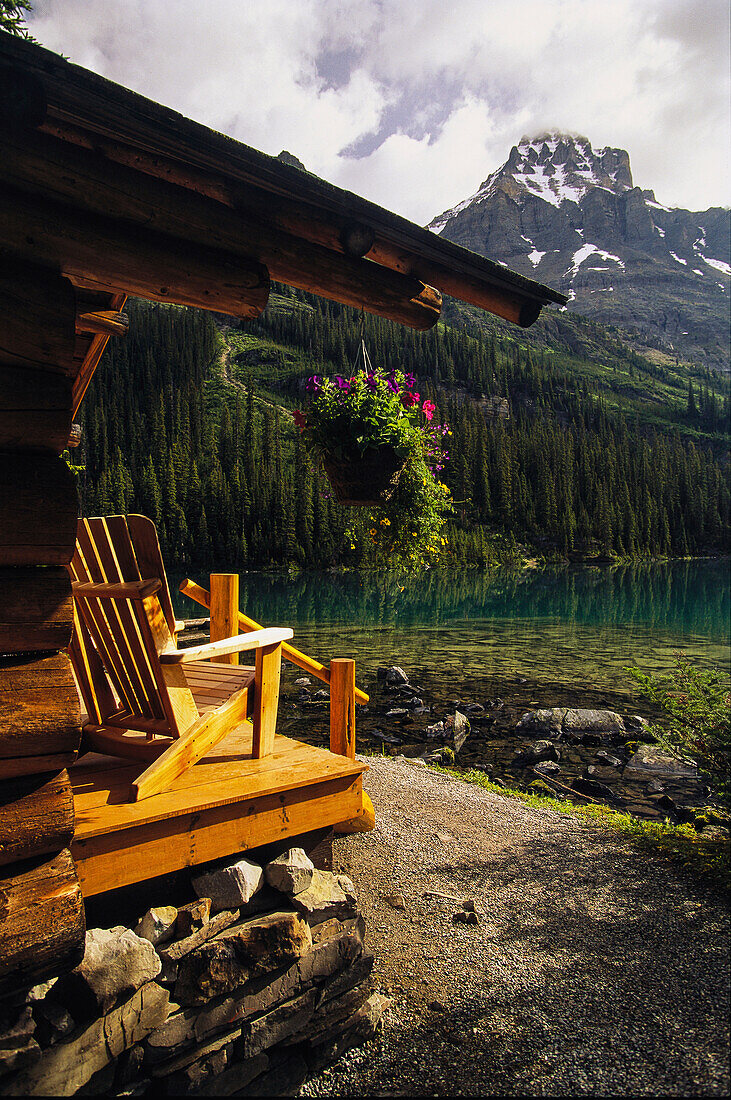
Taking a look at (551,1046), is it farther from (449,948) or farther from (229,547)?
(229,547)

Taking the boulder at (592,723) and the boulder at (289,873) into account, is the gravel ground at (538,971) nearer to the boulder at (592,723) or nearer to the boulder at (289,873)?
the boulder at (289,873)

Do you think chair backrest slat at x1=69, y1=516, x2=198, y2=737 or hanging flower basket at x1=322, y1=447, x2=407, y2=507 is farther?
hanging flower basket at x1=322, y1=447, x2=407, y2=507

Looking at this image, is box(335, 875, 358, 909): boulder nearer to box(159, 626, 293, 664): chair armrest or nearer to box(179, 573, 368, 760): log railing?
box(159, 626, 293, 664): chair armrest

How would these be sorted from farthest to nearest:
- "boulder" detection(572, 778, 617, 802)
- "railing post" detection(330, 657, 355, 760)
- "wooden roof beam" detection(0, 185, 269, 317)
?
1. "boulder" detection(572, 778, 617, 802)
2. "railing post" detection(330, 657, 355, 760)
3. "wooden roof beam" detection(0, 185, 269, 317)

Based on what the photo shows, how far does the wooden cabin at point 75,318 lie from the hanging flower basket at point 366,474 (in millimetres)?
1254

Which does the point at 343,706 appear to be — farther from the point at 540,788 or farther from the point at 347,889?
the point at 540,788

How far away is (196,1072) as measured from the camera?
2361mm

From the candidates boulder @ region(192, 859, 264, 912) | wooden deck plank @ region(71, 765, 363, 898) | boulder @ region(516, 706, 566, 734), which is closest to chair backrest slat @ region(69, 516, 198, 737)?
wooden deck plank @ region(71, 765, 363, 898)

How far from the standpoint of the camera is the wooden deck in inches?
98.5

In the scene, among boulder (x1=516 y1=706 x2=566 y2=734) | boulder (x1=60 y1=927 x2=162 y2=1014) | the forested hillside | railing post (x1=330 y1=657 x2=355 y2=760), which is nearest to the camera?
boulder (x1=60 y1=927 x2=162 y2=1014)

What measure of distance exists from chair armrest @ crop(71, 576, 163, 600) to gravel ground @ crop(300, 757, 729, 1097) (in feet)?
7.43

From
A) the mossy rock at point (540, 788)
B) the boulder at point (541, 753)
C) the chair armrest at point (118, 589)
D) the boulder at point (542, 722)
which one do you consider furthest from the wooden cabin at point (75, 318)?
the boulder at point (542, 722)

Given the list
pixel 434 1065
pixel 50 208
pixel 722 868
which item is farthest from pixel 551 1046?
pixel 50 208

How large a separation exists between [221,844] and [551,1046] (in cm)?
167
